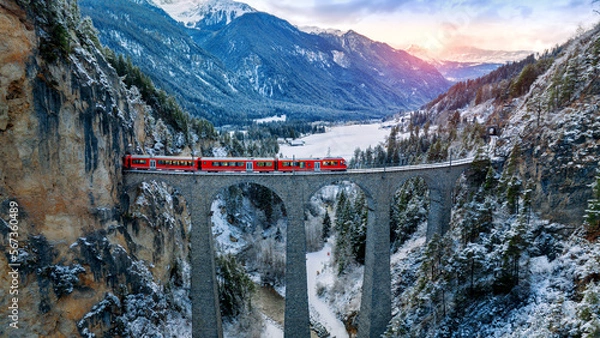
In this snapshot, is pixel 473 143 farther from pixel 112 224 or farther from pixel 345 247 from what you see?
pixel 112 224

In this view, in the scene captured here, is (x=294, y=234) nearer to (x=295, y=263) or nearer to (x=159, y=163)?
(x=295, y=263)

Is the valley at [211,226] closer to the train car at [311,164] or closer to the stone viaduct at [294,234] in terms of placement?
the stone viaduct at [294,234]

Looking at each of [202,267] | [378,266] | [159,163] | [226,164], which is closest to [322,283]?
[378,266]

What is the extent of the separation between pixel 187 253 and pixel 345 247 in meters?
25.2

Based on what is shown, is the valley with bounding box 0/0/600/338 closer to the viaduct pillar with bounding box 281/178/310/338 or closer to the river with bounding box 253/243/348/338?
the viaduct pillar with bounding box 281/178/310/338

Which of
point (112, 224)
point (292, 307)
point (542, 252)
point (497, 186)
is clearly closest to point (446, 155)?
point (497, 186)

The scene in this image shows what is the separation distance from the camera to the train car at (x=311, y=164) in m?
34.0

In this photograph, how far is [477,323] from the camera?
28172 mm

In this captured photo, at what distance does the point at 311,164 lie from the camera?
3444cm

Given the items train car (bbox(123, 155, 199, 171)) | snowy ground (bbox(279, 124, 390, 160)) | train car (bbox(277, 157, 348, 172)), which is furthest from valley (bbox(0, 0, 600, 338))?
snowy ground (bbox(279, 124, 390, 160))

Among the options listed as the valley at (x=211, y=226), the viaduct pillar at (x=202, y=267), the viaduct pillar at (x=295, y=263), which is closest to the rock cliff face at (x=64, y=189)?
the valley at (x=211, y=226)

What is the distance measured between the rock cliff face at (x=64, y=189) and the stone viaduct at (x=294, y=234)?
4.61 m

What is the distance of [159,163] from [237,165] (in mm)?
8036

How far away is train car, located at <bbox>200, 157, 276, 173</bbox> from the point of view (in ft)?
111
